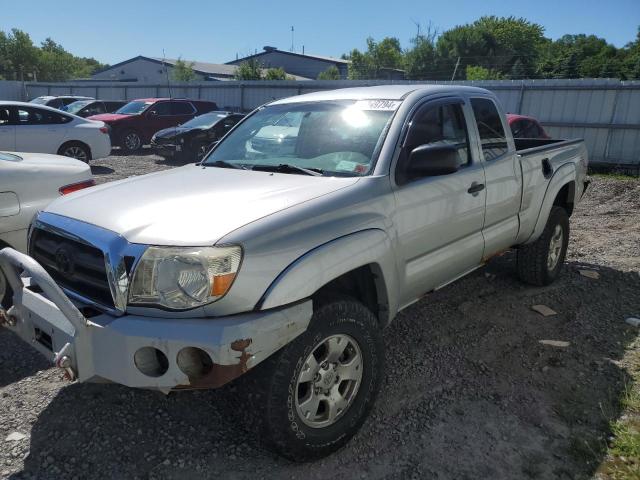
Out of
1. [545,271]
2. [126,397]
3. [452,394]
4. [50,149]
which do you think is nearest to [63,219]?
[126,397]

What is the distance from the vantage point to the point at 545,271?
5.06 metres

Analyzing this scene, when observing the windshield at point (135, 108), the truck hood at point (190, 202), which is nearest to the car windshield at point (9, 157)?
the truck hood at point (190, 202)

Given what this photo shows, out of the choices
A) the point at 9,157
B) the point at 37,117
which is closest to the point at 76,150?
the point at 37,117

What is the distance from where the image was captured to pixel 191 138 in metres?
14.0

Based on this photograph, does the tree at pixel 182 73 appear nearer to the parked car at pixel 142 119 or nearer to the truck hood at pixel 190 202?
the parked car at pixel 142 119

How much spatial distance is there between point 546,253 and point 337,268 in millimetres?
3180

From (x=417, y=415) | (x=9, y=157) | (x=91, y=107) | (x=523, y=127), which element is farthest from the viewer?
(x=91, y=107)

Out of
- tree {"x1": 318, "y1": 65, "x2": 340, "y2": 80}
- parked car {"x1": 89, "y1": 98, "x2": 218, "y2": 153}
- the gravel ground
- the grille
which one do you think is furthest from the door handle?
tree {"x1": 318, "y1": 65, "x2": 340, "y2": 80}

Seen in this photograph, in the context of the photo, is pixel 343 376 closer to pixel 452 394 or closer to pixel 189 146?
pixel 452 394

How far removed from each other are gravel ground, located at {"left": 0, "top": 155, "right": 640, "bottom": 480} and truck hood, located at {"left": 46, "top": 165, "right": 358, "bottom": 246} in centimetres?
81

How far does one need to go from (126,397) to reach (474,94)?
3273mm

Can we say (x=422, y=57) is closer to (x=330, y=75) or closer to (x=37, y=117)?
(x=330, y=75)

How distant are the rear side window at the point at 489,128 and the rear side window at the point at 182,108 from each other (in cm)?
1453

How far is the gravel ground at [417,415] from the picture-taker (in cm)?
264
